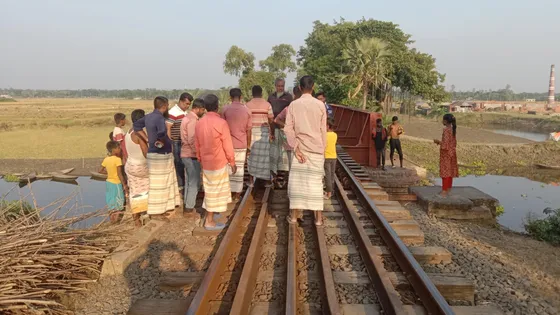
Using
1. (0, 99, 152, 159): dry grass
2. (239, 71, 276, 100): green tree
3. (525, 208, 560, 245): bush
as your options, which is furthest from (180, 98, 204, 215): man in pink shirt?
(239, 71, 276, 100): green tree

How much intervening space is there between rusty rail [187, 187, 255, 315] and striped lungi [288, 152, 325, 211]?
2.66 ft

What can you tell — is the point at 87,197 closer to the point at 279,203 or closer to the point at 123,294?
the point at 279,203

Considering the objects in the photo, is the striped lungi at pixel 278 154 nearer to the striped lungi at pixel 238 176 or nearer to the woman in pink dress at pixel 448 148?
the striped lungi at pixel 238 176

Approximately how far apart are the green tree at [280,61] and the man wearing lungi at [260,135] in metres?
51.3

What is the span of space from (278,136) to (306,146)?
236 centimetres

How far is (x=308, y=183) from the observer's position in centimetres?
486

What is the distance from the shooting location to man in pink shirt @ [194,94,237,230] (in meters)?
4.75

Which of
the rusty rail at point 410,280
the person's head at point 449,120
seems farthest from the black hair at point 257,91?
the person's head at point 449,120

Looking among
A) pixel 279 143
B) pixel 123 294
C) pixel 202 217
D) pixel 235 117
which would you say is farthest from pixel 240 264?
pixel 279 143

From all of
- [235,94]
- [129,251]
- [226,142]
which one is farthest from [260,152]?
[129,251]

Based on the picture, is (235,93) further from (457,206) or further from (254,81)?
(254,81)

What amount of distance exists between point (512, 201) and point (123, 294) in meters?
15.8

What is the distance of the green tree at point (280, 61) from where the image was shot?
186ft

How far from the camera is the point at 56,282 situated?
3680 mm
